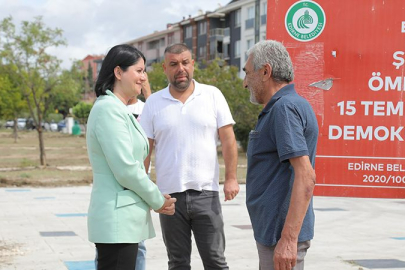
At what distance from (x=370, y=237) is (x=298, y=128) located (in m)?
6.25

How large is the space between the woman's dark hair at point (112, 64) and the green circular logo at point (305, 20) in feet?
2.89

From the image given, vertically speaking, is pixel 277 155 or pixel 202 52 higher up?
pixel 202 52

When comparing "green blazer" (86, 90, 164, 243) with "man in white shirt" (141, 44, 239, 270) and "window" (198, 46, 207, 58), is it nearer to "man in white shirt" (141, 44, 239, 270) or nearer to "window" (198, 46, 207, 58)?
"man in white shirt" (141, 44, 239, 270)

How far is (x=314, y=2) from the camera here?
3.76 meters

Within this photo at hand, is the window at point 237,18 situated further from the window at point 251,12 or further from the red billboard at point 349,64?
the red billboard at point 349,64

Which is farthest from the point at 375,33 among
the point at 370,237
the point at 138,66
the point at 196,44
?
the point at 196,44

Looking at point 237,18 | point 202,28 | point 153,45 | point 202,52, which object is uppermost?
point 237,18

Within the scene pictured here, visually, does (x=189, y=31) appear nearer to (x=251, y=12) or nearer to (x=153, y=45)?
(x=251, y=12)

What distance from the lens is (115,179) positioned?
3.39 m

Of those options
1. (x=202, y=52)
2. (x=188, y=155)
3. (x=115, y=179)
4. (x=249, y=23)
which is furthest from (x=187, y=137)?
(x=202, y=52)

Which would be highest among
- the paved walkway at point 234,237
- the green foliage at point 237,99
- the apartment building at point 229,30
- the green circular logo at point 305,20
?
the apartment building at point 229,30

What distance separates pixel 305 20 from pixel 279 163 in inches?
40.2

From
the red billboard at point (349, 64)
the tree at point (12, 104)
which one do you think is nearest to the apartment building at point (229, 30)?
the tree at point (12, 104)

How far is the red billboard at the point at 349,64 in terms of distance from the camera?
12.3 ft
